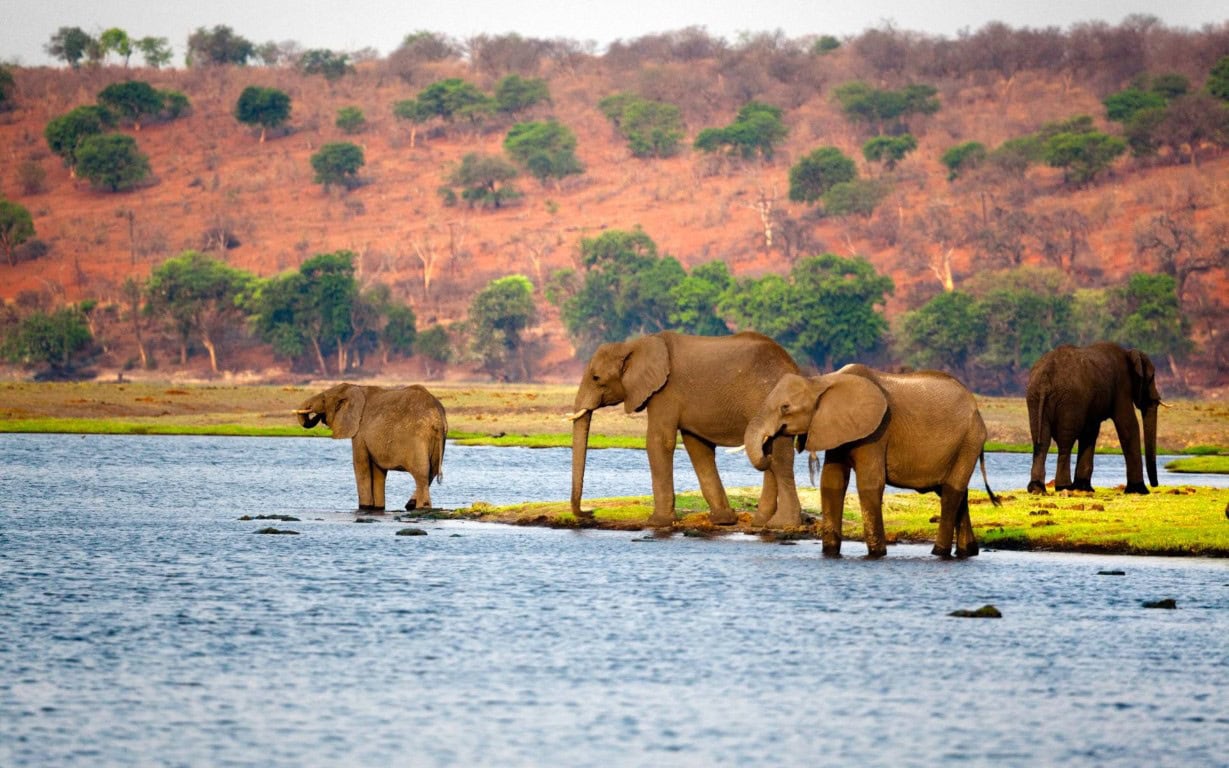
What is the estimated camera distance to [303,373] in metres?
114

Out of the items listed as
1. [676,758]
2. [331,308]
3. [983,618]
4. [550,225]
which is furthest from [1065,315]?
[676,758]

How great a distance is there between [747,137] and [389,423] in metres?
126

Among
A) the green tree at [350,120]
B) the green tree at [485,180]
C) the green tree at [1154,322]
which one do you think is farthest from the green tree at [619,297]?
the green tree at [350,120]

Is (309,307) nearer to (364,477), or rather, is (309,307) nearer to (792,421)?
(364,477)

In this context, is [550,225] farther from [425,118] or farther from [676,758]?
[676,758]

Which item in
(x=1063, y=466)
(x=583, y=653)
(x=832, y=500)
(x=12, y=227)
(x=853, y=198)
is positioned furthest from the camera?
(x=12, y=227)

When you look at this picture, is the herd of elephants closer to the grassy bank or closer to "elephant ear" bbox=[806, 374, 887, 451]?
"elephant ear" bbox=[806, 374, 887, 451]

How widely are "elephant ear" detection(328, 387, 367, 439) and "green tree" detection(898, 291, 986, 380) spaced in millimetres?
72162

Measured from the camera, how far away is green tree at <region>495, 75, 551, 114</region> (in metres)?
172

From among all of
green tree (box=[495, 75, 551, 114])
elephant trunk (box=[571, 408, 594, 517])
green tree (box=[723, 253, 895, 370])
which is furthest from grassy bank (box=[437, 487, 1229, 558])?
green tree (box=[495, 75, 551, 114])

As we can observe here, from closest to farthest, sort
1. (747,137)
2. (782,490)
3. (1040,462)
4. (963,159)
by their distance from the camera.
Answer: (782,490), (1040,462), (963,159), (747,137)

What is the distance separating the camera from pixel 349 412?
101ft

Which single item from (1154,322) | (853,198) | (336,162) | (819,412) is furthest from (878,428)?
(336,162)

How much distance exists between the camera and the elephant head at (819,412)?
73.8 feet
